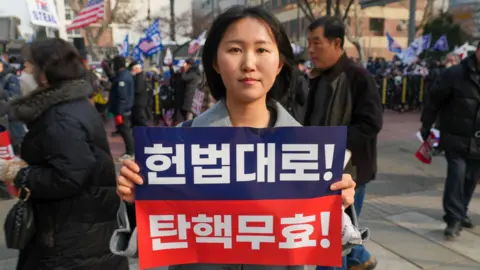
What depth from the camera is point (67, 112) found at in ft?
6.99

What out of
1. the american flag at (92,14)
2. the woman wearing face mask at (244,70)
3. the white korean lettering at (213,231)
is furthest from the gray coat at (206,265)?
the american flag at (92,14)

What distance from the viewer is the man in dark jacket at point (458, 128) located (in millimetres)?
3918

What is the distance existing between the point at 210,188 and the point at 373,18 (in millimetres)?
50442

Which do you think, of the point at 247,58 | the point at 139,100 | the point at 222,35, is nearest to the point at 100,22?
the point at 139,100

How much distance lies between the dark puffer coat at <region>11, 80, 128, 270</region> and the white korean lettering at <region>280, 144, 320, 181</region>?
1.18 meters

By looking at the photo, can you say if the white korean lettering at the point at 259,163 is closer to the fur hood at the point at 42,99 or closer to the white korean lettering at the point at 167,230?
the white korean lettering at the point at 167,230

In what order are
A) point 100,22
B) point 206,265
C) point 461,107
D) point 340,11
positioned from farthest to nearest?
1. point 100,22
2. point 340,11
3. point 461,107
4. point 206,265

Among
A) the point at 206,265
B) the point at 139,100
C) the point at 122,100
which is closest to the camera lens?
the point at 206,265

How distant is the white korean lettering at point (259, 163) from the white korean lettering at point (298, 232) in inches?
6.1

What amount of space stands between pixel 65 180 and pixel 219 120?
997 mm

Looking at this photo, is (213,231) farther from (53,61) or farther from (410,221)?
(410,221)

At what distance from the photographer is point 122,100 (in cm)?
780

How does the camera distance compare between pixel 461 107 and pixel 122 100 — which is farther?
pixel 122 100

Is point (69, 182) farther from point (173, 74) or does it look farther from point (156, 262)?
point (173, 74)
